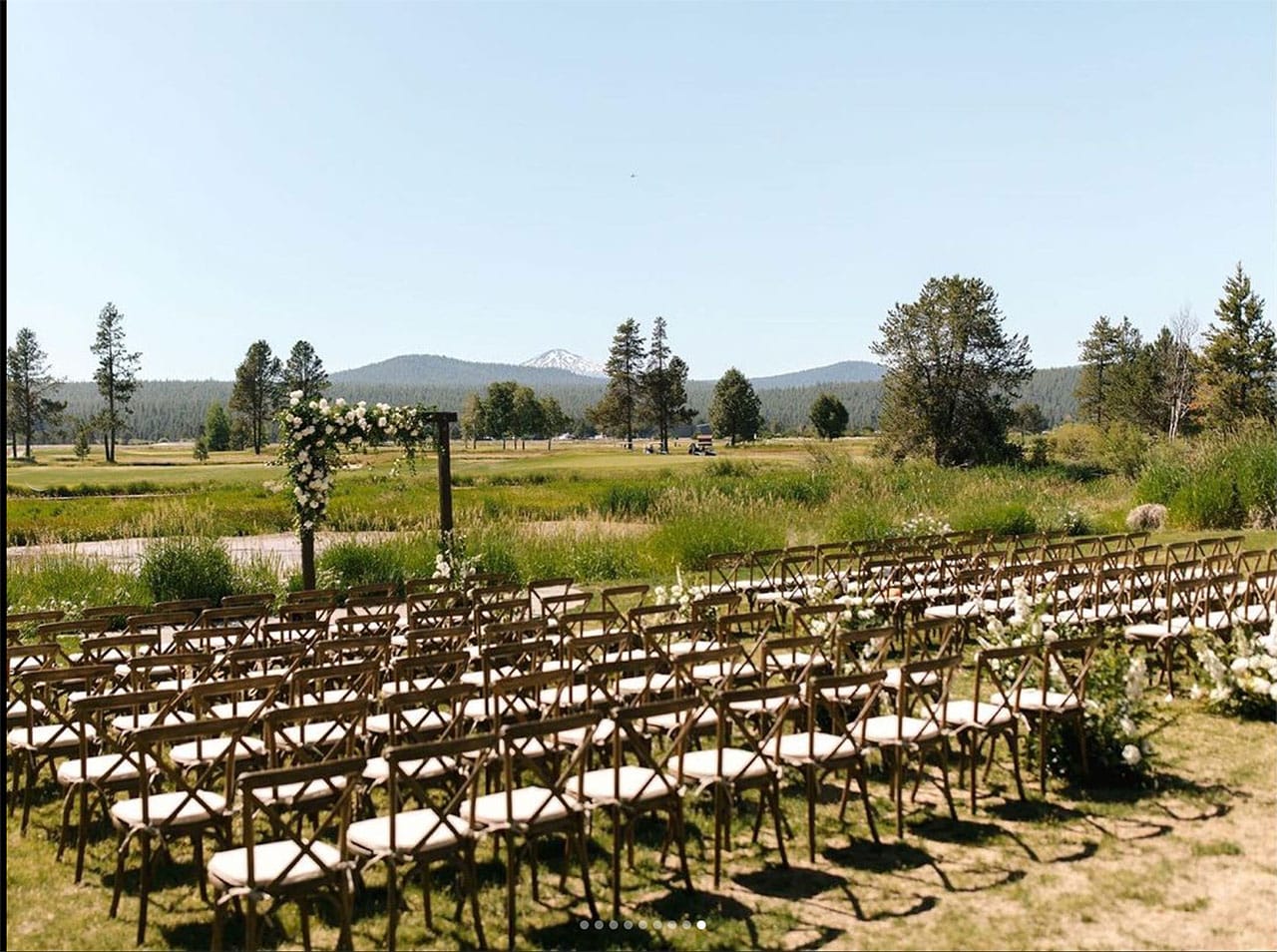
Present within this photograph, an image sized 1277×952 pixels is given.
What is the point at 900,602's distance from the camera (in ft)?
36.7

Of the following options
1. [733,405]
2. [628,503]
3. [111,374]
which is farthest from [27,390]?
[628,503]

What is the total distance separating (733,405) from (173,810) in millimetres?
108990

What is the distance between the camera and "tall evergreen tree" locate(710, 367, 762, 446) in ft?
371

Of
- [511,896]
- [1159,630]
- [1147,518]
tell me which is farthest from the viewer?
[1147,518]

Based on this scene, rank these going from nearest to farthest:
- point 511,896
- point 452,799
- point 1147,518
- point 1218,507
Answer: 1. point 511,896
2. point 452,799
3. point 1218,507
4. point 1147,518

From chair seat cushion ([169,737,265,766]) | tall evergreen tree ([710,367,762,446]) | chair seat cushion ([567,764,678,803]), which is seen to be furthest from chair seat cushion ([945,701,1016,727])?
tall evergreen tree ([710,367,762,446])

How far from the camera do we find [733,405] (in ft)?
373

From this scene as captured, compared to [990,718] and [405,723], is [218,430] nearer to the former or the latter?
[405,723]

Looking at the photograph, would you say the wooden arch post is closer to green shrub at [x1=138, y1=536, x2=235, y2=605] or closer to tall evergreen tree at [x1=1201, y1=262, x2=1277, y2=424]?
green shrub at [x1=138, y1=536, x2=235, y2=605]

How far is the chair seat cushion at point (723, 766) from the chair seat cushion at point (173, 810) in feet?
6.92

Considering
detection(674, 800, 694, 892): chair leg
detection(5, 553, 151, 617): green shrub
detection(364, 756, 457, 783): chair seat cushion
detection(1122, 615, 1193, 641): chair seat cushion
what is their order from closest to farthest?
detection(674, 800, 694, 892): chair leg < detection(364, 756, 457, 783): chair seat cushion < detection(1122, 615, 1193, 641): chair seat cushion < detection(5, 553, 151, 617): green shrub

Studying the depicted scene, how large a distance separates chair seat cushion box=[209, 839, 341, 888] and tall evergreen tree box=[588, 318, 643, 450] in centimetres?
9815

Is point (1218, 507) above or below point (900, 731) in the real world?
above

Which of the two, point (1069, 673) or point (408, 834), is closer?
point (408, 834)
